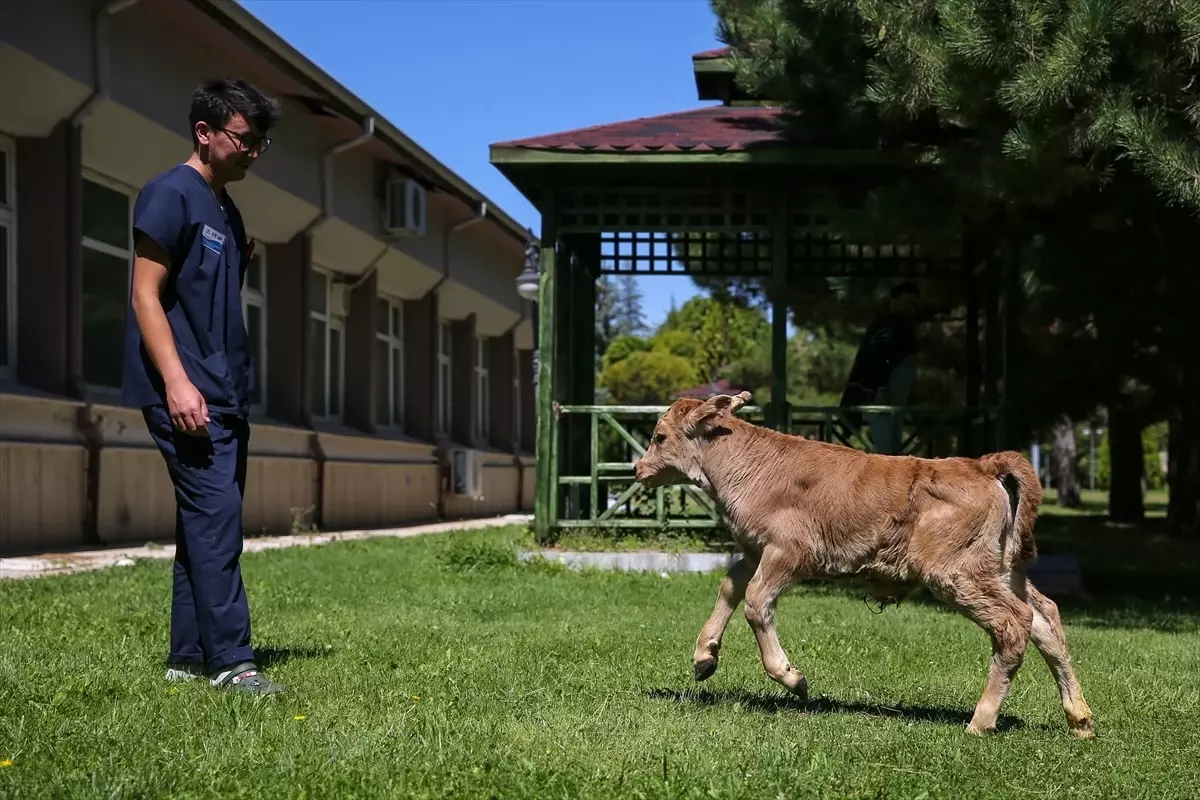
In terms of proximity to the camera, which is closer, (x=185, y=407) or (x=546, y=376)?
(x=185, y=407)

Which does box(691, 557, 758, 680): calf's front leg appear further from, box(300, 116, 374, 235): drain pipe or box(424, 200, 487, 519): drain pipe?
box(424, 200, 487, 519): drain pipe

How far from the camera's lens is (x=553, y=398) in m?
12.5

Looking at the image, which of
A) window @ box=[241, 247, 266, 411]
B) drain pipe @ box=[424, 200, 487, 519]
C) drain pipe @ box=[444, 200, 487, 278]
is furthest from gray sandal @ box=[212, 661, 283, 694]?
drain pipe @ box=[444, 200, 487, 278]

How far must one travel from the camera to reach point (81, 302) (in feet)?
40.7

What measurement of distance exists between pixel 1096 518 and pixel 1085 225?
1654 cm

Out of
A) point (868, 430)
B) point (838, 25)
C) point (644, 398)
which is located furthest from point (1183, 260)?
point (644, 398)

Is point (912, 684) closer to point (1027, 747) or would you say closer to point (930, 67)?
point (1027, 747)

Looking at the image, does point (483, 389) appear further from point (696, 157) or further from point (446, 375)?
point (696, 157)

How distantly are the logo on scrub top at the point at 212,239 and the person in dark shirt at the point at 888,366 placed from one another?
7.47 m

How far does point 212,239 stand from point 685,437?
2055 mm

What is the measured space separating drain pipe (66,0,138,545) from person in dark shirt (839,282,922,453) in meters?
6.71

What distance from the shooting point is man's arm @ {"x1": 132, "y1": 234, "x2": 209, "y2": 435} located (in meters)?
5.13

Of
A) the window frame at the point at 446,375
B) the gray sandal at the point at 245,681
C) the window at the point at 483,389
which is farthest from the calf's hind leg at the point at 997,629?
the window at the point at 483,389

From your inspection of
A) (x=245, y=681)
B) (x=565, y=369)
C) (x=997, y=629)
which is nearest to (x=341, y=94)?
(x=565, y=369)
